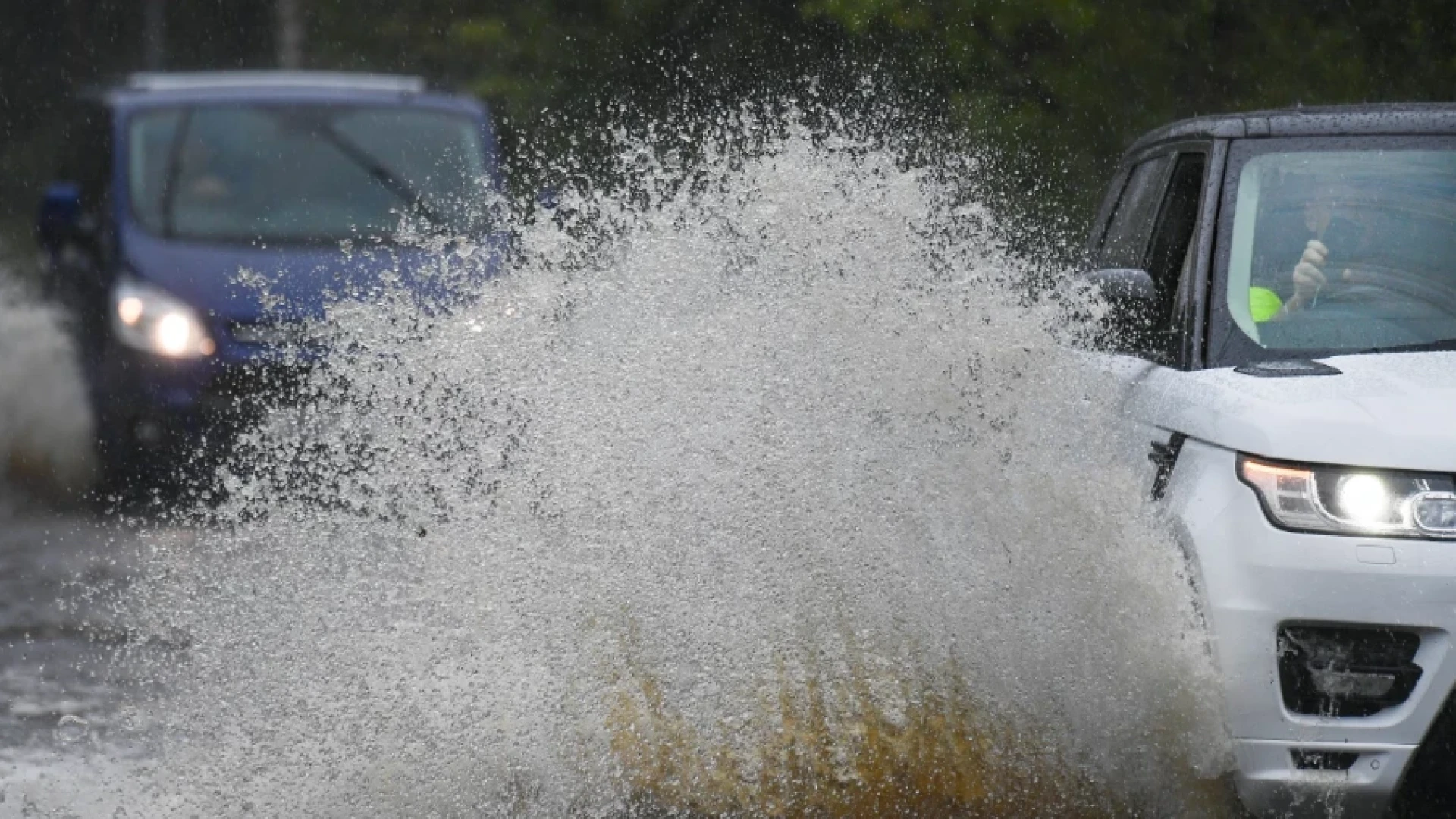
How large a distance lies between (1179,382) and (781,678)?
42.6 inches

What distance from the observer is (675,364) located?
17.2ft

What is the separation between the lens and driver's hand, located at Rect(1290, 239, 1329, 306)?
4.73m

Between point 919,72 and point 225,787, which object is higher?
point 919,72

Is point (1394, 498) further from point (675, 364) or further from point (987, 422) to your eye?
point (675, 364)

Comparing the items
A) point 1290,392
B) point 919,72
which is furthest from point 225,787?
point 919,72

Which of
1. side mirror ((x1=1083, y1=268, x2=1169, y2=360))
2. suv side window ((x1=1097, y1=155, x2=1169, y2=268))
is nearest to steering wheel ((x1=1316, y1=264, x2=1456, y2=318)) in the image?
side mirror ((x1=1083, y1=268, x2=1169, y2=360))

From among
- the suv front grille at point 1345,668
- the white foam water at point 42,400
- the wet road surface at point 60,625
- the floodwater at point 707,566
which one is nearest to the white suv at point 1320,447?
the suv front grille at point 1345,668

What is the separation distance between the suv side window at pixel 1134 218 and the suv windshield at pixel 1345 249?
535mm

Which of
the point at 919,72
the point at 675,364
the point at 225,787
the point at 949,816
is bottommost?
the point at 949,816

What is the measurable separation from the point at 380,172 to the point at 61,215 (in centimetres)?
174

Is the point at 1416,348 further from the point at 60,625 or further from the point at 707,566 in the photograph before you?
the point at 60,625

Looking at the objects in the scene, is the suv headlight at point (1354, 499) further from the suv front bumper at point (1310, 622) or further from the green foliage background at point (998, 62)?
the green foliage background at point (998, 62)

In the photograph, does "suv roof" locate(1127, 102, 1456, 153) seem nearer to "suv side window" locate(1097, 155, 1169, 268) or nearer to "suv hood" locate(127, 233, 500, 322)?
"suv side window" locate(1097, 155, 1169, 268)

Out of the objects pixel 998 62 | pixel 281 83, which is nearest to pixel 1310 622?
pixel 281 83
